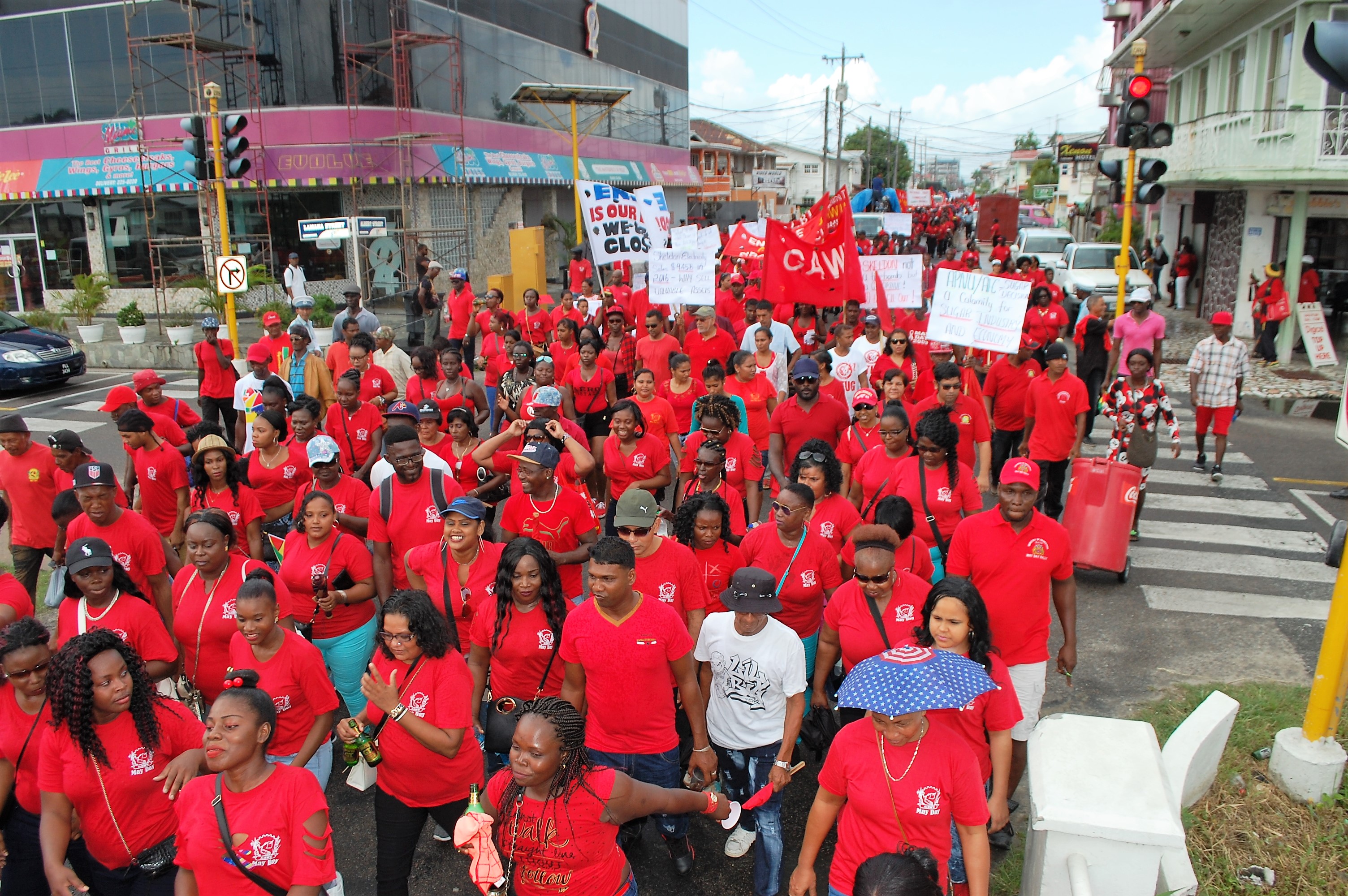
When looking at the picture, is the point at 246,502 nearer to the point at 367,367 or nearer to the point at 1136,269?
the point at 367,367

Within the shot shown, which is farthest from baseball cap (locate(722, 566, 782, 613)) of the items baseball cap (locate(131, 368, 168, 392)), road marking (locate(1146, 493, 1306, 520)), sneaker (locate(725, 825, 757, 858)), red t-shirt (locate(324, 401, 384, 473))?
road marking (locate(1146, 493, 1306, 520))

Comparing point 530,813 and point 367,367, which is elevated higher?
point 367,367

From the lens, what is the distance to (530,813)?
326cm

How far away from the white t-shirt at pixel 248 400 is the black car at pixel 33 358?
10.1 m

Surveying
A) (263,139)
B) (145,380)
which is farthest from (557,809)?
(263,139)

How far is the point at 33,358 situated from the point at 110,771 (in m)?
16.3

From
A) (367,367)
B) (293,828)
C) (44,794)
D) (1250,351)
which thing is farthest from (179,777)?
(1250,351)

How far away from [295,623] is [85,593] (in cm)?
99

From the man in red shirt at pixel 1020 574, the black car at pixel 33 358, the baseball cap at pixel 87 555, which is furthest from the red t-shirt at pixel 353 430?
the black car at pixel 33 358

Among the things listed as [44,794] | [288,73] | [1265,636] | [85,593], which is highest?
[288,73]

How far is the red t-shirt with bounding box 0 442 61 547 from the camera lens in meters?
6.72

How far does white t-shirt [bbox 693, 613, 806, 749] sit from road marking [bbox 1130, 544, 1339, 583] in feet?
17.8

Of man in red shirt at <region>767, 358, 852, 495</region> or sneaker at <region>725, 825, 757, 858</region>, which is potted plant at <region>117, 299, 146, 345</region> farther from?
sneaker at <region>725, 825, 757, 858</region>

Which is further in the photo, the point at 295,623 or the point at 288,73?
the point at 288,73
